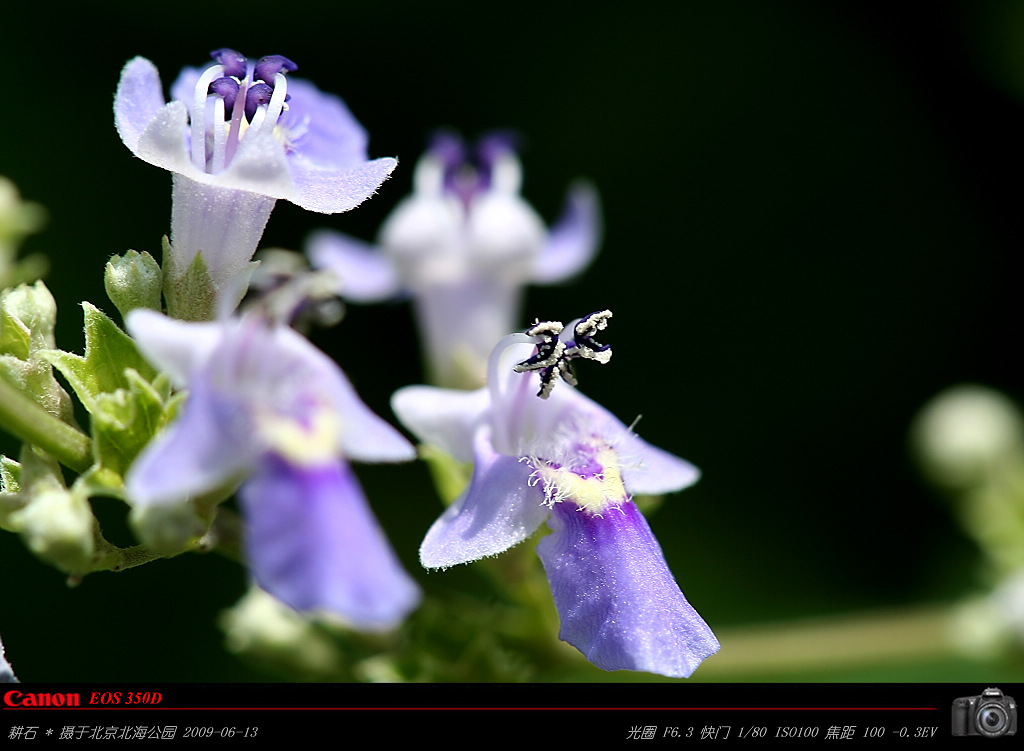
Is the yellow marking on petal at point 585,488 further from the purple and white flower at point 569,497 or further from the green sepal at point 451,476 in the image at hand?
the green sepal at point 451,476

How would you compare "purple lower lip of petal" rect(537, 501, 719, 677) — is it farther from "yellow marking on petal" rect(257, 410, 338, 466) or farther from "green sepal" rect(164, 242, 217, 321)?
"green sepal" rect(164, 242, 217, 321)

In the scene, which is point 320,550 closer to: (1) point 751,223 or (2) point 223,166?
(2) point 223,166

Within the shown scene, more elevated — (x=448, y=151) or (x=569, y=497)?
(x=448, y=151)

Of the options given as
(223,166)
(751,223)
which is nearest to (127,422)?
(223,166)

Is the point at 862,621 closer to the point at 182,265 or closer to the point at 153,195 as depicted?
the point at 182,265

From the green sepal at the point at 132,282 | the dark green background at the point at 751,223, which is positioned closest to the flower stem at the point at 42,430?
the green sepal at the point at 132,282

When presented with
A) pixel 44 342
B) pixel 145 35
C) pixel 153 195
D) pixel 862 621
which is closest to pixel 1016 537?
pixel 862 621
